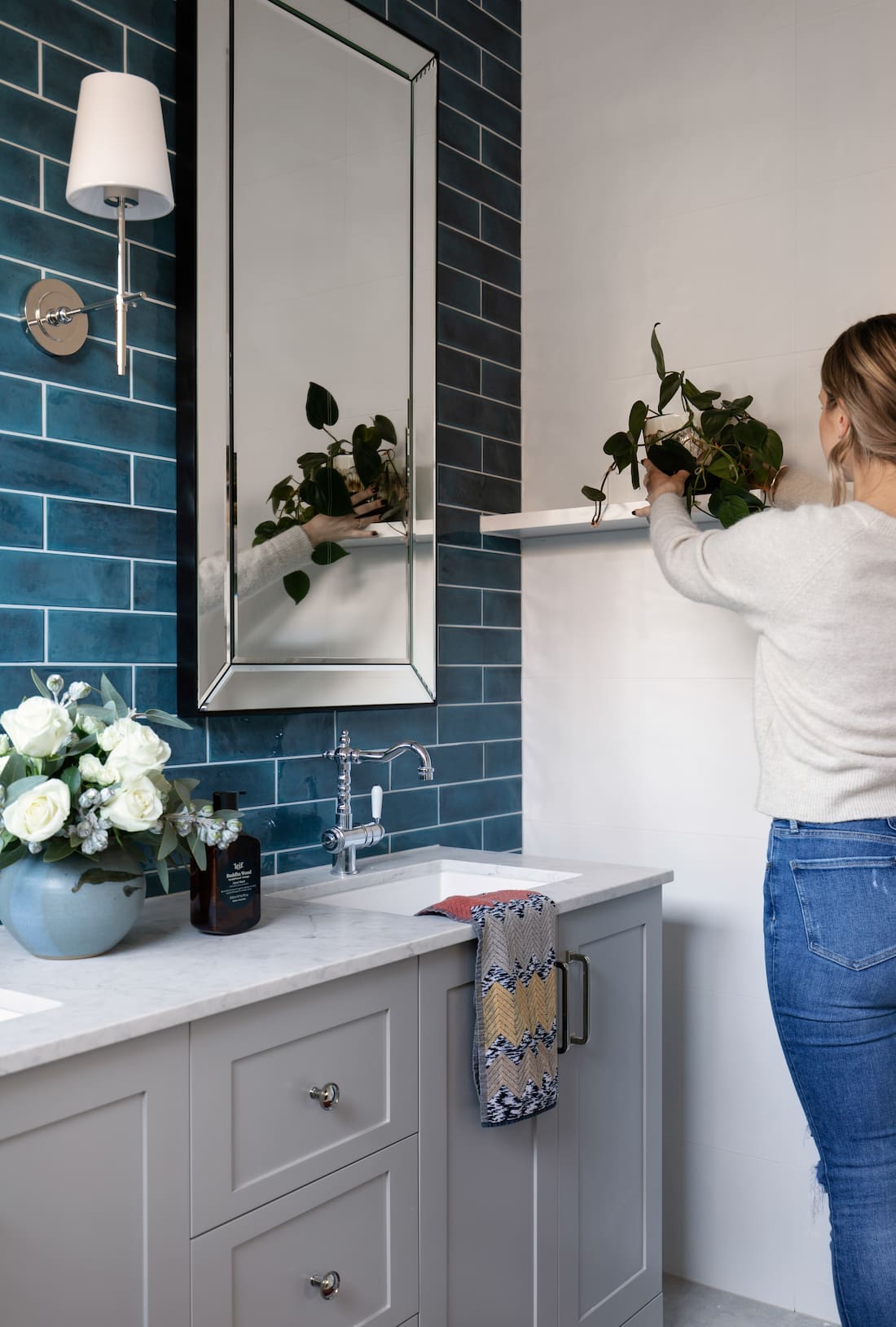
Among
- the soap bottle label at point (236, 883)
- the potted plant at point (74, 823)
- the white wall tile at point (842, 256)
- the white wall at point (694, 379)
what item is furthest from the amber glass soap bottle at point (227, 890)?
the white wall tile at point (842, 256)

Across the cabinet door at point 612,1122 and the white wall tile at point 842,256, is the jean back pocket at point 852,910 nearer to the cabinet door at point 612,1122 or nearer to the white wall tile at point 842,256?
the cabinet door at point 612,1122

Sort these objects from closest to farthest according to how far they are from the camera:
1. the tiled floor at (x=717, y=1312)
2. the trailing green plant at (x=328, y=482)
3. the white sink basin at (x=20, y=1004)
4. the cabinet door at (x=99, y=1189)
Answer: the cabinet door at (x=99, y=1189)
the white sink basin at (x=20, y=1004)
the trailing green plant at (x=328, y=482)
the tiled floor at (x=717, y=1312)

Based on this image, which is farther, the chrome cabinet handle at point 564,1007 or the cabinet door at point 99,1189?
the chrome cabinet handle at point 564,1007

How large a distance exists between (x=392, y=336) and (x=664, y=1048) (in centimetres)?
165

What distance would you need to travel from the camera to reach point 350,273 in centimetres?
231

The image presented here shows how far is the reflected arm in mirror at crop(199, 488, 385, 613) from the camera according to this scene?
6.50ft

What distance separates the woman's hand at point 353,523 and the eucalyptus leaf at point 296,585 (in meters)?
0.07

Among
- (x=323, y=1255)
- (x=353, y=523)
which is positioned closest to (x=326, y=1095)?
(x=323, y=1255)

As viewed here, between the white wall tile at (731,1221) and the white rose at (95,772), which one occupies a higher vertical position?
the white rose at (95,772)

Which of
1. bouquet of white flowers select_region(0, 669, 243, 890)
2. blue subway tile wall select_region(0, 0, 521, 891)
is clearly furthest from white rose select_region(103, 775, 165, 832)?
blue subway tile wall select_region(0, 0, 521, 891)

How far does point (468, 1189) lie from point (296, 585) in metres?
1.05

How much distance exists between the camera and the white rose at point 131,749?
146 centimetres

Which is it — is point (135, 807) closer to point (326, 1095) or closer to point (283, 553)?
point (326, 1095)

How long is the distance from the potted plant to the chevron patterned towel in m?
0.51
